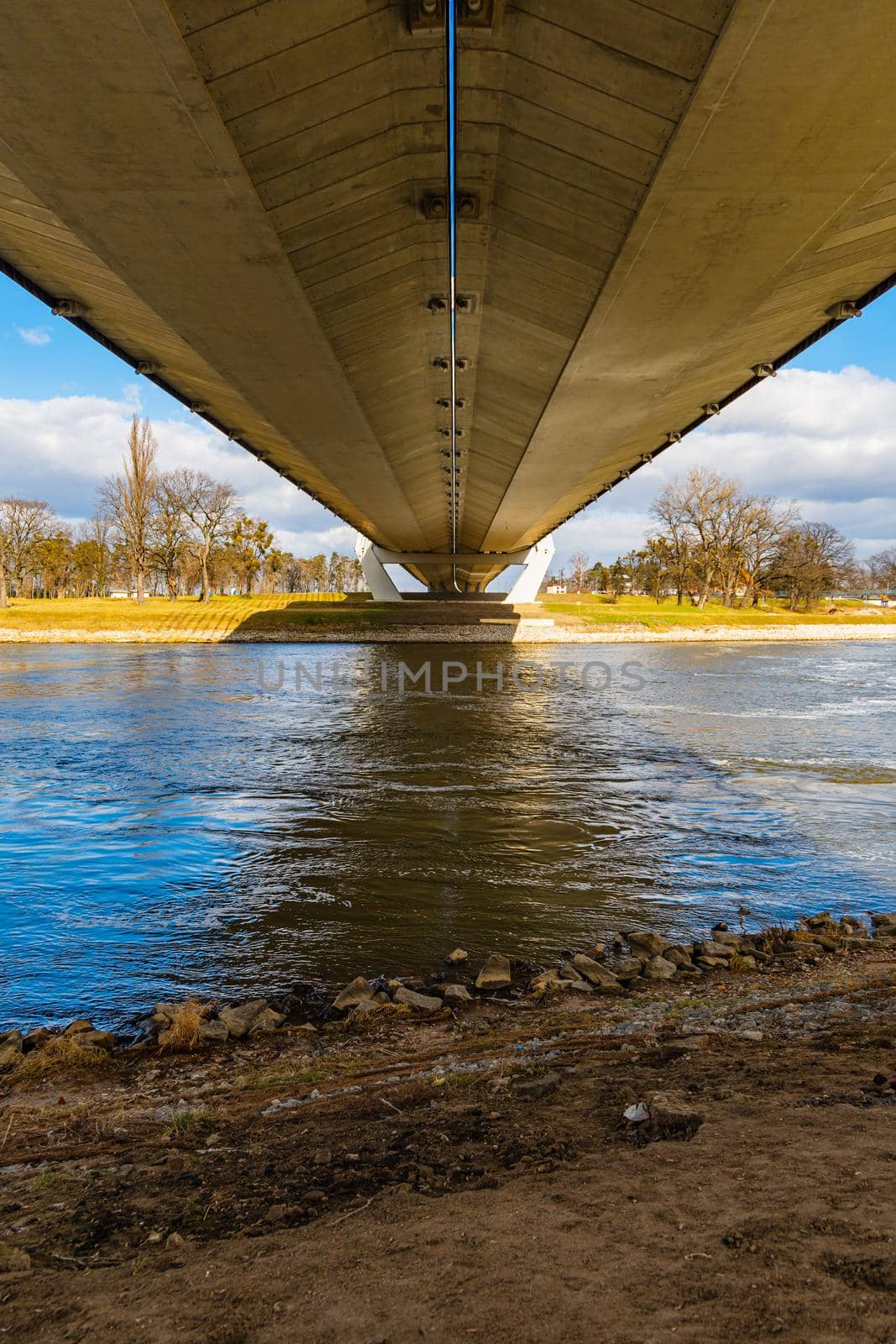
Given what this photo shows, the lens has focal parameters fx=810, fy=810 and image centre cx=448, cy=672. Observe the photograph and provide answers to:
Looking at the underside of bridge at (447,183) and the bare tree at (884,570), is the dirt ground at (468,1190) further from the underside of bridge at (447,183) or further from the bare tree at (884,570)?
the bare tree at (884,570)

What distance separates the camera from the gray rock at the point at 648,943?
630 cm

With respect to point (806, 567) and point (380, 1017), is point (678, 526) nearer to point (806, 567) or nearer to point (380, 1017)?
point (806, 567)

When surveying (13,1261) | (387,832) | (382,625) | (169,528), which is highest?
(169,528)

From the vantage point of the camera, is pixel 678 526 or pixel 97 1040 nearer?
pixel 97 1040

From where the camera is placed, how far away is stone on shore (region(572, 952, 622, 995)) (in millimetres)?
5621

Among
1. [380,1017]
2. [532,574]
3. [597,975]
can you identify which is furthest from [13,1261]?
[532,574]

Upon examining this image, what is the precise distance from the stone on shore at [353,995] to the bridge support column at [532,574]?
6000cm

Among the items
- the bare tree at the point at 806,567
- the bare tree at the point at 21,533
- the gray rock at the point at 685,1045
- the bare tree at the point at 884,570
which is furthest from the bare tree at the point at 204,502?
the bare tree at the point at 884,570

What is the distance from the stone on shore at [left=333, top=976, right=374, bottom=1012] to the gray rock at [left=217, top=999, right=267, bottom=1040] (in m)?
0.49

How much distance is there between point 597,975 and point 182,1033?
2.82 meters

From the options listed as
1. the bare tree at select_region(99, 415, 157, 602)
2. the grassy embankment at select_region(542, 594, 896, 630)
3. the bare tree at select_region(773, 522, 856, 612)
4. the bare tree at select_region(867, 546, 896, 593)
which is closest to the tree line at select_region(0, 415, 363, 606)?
the bare tree at select_region(99, 415, 157, 602)

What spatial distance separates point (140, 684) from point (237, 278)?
777 inches

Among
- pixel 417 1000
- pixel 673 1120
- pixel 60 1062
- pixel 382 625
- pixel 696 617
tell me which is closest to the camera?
pixel 673 1120

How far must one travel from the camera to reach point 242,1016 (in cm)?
518
